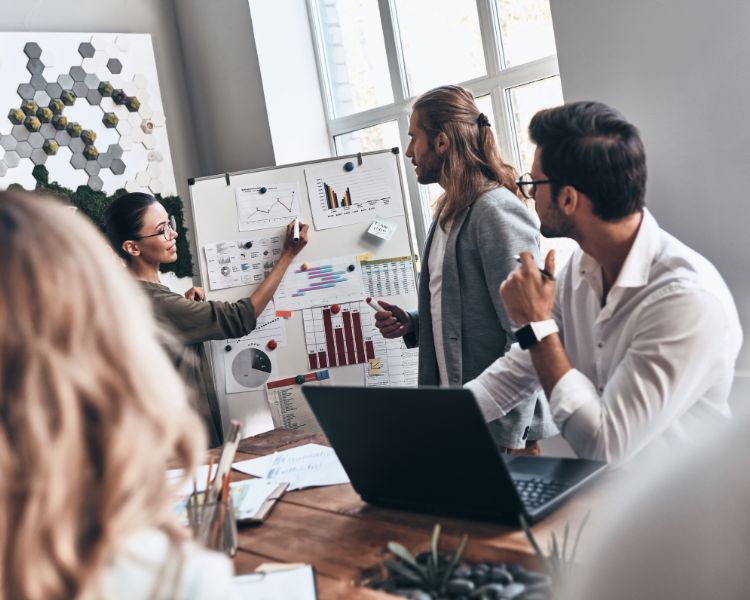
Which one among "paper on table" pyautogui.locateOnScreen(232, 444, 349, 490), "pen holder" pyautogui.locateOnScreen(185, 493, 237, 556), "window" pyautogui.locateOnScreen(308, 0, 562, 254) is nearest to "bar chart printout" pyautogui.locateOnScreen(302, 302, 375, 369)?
"window" pyautogui.locateOnScreen(308, 0, 562, 254)

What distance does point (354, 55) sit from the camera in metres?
4.04

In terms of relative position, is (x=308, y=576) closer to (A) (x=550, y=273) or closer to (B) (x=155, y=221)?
(A) (x=550, y=273)

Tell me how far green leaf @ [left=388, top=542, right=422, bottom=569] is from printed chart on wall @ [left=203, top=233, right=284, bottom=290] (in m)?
2.25

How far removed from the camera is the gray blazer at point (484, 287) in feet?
8.02

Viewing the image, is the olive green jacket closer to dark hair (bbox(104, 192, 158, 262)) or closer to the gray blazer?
dark hair (bbox(104, 192, 158, 262))

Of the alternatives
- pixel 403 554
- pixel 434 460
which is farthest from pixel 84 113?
pixel 403 554

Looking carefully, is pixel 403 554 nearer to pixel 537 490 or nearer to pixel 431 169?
pixel 537 490

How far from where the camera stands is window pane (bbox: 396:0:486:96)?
3504 mm

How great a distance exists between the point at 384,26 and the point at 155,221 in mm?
1597

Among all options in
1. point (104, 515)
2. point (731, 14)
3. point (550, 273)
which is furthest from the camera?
point (731, 14)

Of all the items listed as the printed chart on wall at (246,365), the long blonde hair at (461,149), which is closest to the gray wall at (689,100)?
the long blonde hair at (461,149)

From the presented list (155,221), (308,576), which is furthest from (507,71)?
(308,576)

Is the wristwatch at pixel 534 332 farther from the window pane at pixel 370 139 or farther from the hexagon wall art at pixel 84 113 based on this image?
the hexagon wall art at pixel 84 113

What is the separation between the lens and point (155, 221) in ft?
9.59
